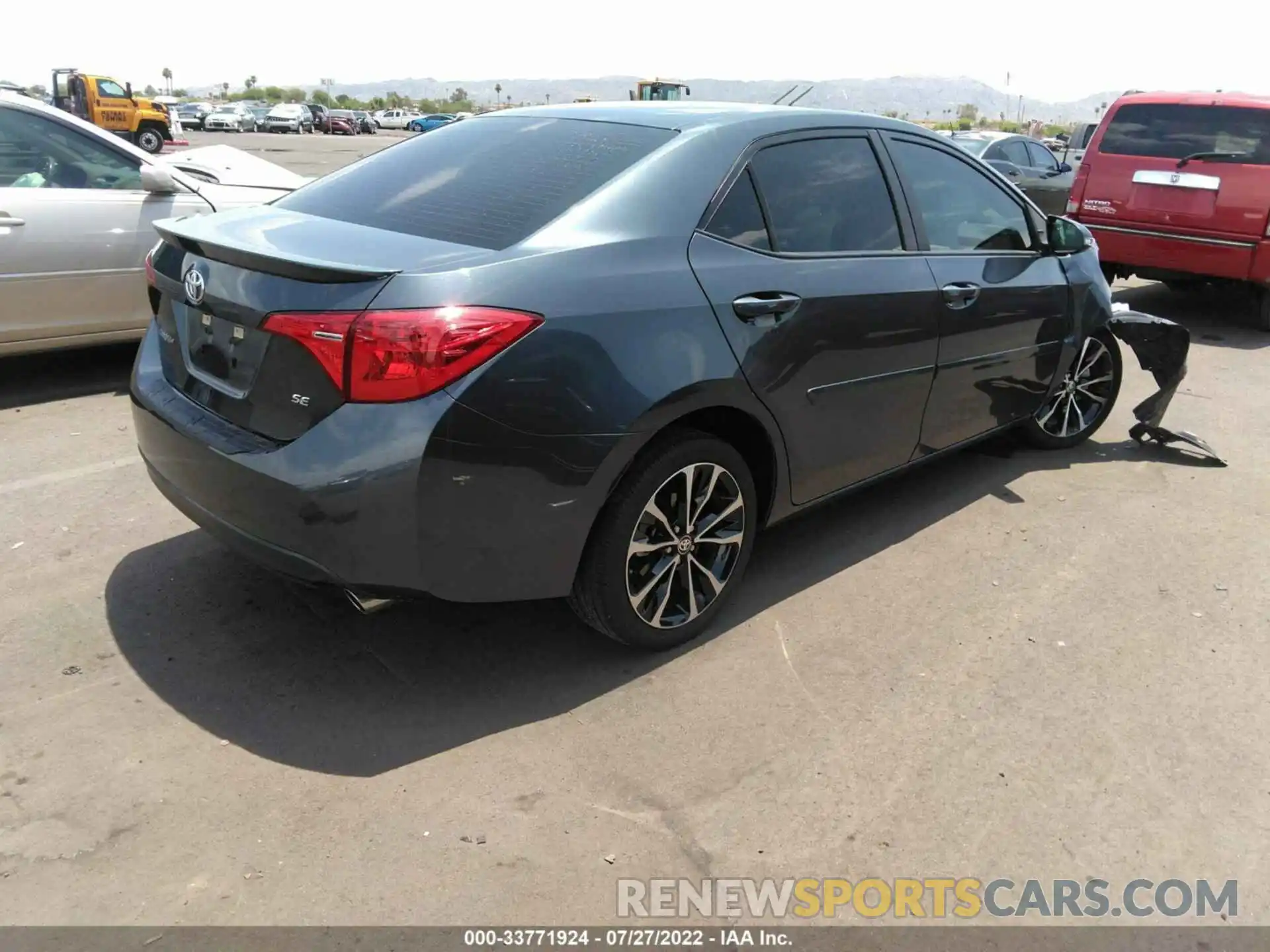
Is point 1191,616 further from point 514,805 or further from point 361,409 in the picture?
point 361,409

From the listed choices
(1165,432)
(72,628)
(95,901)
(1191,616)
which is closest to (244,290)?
(72,628)

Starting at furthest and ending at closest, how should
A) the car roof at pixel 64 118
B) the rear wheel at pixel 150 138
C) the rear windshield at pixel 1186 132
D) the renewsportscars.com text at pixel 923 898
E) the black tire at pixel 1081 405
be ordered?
the rear wheel at pixel 150 138 < the rear windshield at pixel 1186 132 < the car roof at pixel 64 118 < the black tire at pixel 1081 405 < the renewsportscars.com text at pixel 923 898

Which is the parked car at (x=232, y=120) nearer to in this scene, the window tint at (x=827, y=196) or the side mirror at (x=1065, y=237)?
the side mirror at (x=1065, y=237)

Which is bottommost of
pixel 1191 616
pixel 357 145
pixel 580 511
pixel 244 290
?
pixel 357 145

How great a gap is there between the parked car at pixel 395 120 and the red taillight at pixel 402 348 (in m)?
79.7

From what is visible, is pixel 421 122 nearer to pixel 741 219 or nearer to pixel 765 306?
pixel 741 219

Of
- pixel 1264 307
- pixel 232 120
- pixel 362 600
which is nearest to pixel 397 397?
pixel 362 600

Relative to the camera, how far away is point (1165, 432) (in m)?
5.72

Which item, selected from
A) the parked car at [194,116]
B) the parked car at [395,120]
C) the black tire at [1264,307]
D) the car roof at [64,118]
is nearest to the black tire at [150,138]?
the car roof at [64,118]

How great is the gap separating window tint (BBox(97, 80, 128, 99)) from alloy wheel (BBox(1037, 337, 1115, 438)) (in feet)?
110

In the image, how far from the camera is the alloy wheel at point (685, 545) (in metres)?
3.24

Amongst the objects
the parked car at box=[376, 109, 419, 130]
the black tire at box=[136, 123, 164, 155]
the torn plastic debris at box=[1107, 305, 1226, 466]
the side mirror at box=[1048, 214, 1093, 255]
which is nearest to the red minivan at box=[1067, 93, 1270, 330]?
the torn plastic debris at box=[1107, 305, 1226, 466]

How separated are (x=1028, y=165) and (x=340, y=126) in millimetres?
52835
